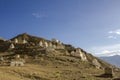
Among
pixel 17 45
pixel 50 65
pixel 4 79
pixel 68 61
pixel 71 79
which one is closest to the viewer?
pixel 4 79

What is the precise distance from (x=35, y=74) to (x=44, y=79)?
3.03 m

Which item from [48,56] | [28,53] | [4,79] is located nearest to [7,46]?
[28,53]

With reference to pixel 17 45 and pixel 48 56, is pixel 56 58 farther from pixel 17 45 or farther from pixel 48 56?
pixel 17 45

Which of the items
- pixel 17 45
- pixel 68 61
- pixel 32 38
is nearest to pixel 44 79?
pixel 68 61

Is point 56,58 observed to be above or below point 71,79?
above

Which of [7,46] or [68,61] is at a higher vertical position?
[7,46]

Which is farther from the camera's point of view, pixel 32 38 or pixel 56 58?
pixel 32 38

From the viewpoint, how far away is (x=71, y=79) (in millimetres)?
A: 43750

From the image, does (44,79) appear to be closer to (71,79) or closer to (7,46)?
(71,79)

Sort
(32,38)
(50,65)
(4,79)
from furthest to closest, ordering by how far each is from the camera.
A: (32,38) < (50,65) < (4,79)

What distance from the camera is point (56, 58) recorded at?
228ft

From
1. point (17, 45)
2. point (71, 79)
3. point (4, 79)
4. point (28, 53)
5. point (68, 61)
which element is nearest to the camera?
point (4, 79)

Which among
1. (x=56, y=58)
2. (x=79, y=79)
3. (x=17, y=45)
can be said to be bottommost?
(x=79, y=79)

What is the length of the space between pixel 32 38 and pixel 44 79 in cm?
8453
